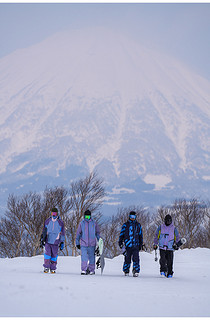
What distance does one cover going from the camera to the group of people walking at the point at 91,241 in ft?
40.9

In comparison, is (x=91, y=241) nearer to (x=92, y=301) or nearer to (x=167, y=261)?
(x=167, y=261)

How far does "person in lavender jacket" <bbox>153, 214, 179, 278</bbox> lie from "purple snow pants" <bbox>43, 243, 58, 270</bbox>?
266 centimetres

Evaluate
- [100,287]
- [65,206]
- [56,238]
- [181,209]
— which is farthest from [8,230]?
[100,287]

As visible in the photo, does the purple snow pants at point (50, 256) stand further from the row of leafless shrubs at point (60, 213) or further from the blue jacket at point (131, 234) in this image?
the row of leafless shrubs at point (60, 213)

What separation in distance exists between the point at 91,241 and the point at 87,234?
0.66 feet

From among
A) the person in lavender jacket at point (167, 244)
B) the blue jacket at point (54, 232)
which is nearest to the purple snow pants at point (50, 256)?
the blue jacket at point (54, 232)

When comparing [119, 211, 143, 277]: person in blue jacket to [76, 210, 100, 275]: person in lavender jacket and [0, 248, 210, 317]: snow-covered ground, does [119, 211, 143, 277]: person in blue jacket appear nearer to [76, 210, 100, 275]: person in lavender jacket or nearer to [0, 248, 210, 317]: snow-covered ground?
[76, 210, 100, 275]: person in lavender jacket

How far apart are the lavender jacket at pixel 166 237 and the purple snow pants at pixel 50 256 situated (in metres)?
2.66

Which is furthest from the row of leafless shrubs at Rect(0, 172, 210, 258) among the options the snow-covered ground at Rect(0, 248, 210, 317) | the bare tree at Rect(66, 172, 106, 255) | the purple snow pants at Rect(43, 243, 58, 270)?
the snow-covered ground at Rect(0, 248, 210, 317)

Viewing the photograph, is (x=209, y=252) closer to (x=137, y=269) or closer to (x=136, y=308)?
(x=137, y=269)

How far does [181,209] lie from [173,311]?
65585 mm

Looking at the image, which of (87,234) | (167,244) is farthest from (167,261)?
(87,234)

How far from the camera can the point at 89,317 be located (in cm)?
572

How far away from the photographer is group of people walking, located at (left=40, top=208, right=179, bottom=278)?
12.5m
